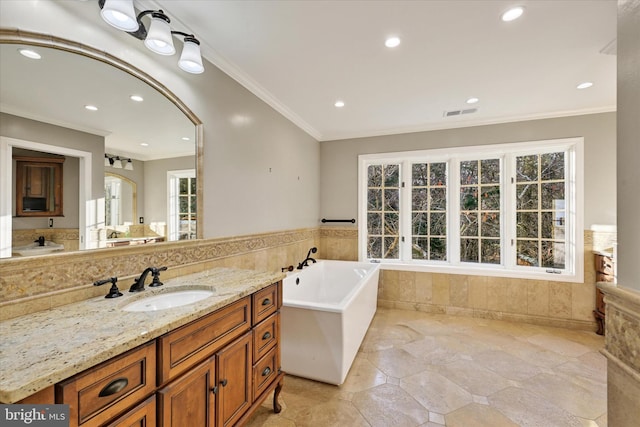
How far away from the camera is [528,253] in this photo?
3447mm

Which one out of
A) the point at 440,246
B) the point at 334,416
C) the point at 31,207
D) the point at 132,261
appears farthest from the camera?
the point at 440,246

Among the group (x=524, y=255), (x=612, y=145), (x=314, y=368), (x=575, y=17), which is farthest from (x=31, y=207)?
(x=612, y=145)

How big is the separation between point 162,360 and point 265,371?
82 centimetres

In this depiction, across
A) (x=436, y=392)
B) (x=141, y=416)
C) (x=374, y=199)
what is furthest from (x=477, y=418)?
(x=374, y=199)

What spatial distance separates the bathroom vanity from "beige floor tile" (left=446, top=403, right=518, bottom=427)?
1.26 m

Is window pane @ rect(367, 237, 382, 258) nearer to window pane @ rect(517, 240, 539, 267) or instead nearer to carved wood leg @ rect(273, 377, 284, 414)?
window pane @ rect(517, 240, 539, 267)

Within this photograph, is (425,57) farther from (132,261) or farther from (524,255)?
(524,255)

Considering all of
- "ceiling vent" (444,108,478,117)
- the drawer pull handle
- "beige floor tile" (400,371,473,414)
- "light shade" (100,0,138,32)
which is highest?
"ceiling vent" (444,108,478,117)

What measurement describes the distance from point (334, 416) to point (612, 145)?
13.4 feet

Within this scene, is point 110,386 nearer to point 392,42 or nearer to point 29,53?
point 29,53

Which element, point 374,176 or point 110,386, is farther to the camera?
point 374,176

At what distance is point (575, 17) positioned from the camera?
5.52ft

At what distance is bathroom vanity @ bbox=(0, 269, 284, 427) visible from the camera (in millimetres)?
757

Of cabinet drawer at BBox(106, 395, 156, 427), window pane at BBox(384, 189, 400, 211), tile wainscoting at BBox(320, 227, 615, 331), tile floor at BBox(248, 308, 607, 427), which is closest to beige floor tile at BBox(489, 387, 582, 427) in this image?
tile floor at BBox(248, 308, 607, 427)
